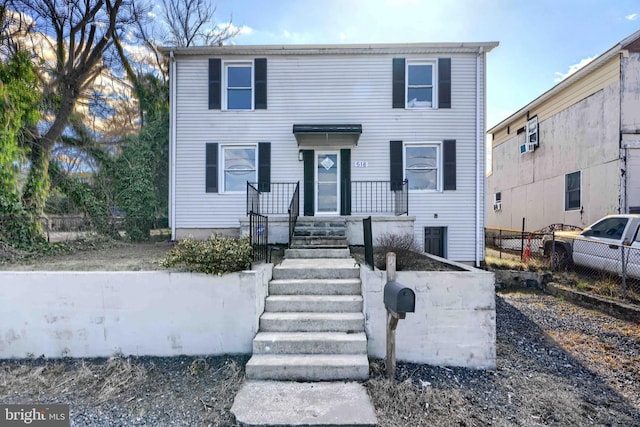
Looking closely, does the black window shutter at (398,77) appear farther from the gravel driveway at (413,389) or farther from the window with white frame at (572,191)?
the window with white frame at (572,191)

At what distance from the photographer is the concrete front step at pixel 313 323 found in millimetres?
3637

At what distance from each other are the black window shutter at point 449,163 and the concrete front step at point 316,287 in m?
5.39

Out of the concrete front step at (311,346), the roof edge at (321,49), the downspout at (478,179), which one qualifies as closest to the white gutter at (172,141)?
the roof edge at (321,49)

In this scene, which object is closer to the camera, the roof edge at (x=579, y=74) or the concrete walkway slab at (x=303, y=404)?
the concrete walkway slab at (x=303, y=404)

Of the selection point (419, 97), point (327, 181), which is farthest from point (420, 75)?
point (327, 181)

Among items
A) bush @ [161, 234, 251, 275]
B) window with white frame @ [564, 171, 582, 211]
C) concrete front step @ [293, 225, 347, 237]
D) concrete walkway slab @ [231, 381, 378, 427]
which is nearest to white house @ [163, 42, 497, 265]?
concrete front step @ [293, 225, 347, 237]

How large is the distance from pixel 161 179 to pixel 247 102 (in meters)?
4.02

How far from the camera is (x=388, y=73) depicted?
8.45 metres

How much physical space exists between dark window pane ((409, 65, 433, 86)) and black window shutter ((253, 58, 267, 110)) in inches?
161

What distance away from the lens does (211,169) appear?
845 cm

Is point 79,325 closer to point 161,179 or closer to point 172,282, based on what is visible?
point 172,282

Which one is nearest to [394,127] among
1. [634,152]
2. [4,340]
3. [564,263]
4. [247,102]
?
[247,102]

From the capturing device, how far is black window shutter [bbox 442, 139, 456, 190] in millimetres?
8344

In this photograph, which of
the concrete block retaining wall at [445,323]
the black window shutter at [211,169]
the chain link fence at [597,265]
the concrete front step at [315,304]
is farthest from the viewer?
the black window shutter at [211,169]
